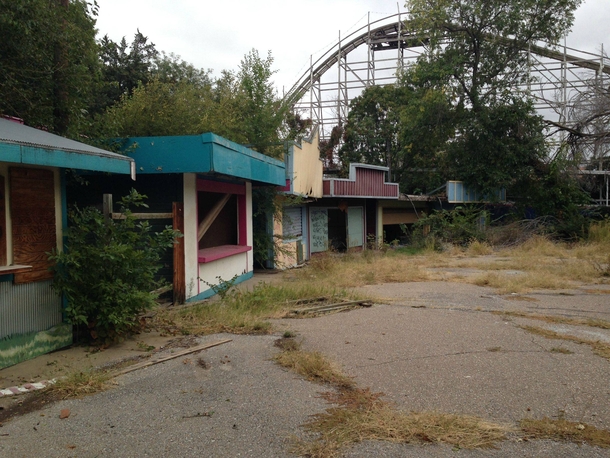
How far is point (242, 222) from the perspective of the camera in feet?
42.4

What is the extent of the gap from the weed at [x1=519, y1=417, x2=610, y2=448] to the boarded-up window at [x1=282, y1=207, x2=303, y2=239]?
41.2ft

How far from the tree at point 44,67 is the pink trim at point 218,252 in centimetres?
304

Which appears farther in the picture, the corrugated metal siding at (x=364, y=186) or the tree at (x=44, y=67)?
the corrugated metal siding at (x=364, y=186)

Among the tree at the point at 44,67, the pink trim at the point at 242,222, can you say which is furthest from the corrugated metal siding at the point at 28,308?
the pink trim at the point at 242,222

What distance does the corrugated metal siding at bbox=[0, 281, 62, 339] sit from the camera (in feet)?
18.4

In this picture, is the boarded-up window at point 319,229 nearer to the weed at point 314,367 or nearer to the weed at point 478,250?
the weed at point 478,250

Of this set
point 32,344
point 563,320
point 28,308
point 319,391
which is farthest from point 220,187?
point 319,391

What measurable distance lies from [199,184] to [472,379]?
633 centimetres

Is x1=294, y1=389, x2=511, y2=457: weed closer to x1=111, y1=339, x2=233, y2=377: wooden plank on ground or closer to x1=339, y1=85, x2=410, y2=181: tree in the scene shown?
x1=111, y1=339, x2=233, y2=377: wooden plank on ground

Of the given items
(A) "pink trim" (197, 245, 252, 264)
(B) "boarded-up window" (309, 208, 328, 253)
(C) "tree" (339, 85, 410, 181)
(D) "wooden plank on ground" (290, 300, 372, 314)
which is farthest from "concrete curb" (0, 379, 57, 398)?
(C) "tree" (339, 85, 410, 181)

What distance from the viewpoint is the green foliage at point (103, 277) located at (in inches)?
243

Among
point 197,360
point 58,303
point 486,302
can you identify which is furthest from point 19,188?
point 486,302

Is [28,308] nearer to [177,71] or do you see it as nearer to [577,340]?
[577,340]

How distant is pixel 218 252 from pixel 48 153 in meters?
5.52
